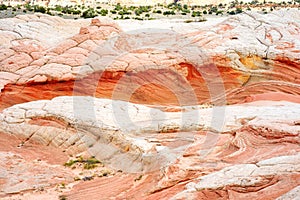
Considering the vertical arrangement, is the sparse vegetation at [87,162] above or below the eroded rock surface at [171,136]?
below

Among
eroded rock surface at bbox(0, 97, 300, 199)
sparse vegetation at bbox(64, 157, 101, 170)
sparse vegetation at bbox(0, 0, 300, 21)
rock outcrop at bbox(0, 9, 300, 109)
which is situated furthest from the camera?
sparse vegetation at bbox(0, 0, 300, 21)

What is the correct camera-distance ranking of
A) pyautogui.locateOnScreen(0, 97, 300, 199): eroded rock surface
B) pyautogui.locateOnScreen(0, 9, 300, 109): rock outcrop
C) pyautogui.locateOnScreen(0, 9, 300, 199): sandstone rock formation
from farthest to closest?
pyautogui.locateOnScreen(0, 9, 300, 109): rock outcrop → pyautogui.locateOnScreen(0, 9, 300, 199): sandstone rock formation → pyautogui.locateOnScreen(0, 97, 300, 199): eroded rock surface

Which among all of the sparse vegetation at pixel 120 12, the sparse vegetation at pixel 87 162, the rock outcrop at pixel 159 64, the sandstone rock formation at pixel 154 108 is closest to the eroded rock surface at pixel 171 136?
the sandstone rock formation at pixel 154 108

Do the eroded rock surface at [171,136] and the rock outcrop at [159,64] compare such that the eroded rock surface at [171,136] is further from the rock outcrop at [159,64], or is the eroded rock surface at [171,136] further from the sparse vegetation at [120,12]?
the sparse vegetation at [120,12]

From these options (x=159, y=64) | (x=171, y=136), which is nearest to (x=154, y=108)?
(x=159, y=64)

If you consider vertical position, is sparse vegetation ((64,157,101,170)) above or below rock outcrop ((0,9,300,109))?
below

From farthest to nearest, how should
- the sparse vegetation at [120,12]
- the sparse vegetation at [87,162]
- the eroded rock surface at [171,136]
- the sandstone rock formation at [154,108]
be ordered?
the sparse vegetation at [120,12], the sparse vegetation at [87,162], the sandstone rock formation at [154,108], the eroded rock surface at [171,136]

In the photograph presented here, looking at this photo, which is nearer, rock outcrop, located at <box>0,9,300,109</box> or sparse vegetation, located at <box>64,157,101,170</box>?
sparse vegetation, located at <box>64,157,101,170</box>

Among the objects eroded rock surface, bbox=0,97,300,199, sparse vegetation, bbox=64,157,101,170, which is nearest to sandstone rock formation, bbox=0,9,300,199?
eroded rock surface, bbox=0,97,300,199

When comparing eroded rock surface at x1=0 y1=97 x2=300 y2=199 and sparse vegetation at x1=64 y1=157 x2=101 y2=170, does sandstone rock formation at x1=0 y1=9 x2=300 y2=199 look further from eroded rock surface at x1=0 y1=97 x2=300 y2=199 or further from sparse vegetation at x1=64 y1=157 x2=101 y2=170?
sparse vegetation at x1=64 y1=157 x2=101 y2=170

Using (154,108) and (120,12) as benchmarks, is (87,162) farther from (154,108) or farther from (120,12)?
(120,12)

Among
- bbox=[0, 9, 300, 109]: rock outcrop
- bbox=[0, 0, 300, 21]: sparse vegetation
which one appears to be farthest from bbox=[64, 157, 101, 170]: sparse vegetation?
bbox=[0, 0, 300, 21]: sparse vegetation
